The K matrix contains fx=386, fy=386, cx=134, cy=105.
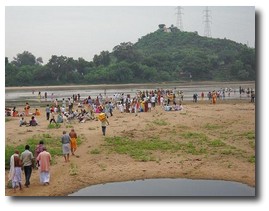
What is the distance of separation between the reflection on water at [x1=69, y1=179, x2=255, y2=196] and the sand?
0.34 meters

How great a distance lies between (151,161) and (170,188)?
2654 millimetres

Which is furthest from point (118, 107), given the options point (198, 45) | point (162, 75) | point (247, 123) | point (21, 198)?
point (198, 45)

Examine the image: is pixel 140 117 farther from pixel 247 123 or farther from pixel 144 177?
pixel 144 177

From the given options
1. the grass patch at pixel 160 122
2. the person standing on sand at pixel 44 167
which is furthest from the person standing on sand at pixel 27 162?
the grass patch at pixel 160 122

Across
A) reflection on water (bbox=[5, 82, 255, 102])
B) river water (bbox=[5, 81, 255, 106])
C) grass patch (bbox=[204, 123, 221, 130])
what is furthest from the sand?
reflection on water (bbox=[5, 82, 255, 102])

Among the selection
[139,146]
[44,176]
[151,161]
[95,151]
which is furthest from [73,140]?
[44,176]

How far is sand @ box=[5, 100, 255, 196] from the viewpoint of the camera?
13516mm

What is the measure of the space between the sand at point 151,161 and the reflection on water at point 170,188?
0.34m

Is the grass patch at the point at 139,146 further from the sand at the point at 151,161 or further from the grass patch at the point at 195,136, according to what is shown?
the grass patch at the point at 195,136

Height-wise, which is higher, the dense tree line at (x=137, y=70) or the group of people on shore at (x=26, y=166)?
the dense tree line at (x=137, y=70)

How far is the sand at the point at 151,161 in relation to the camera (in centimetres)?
1352

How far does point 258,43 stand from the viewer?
11.1m

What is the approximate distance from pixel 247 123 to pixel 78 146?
10337 mm

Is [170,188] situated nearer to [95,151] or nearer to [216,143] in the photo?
[95,151]
